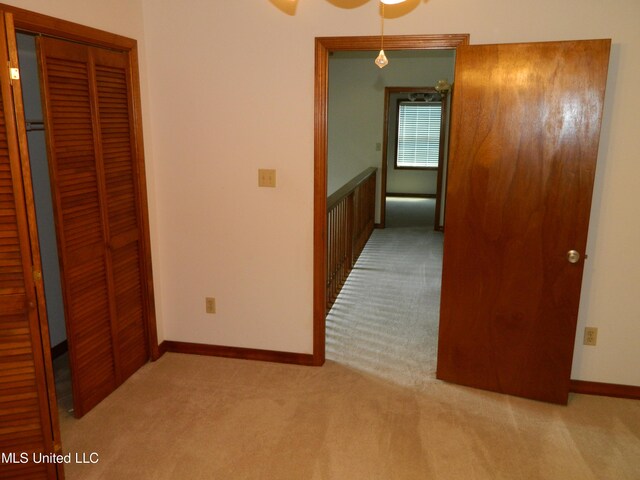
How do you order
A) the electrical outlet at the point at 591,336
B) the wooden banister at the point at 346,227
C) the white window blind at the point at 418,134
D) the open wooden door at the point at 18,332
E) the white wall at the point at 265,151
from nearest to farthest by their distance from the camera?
1. the open wooden door at the point at 18,332
2. the white wall at the point at 265,151
3. the electrical outlet at the point at 591,336
4. the wooden banister at the point at 346,227
5. the white window blind at the point at 418,134

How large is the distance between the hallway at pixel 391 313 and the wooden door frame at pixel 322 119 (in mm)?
360

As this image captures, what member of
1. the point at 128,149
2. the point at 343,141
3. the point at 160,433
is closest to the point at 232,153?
the point at 128,149

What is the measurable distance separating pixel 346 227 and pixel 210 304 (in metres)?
1.96

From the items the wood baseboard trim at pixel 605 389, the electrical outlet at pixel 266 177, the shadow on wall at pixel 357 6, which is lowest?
the wood baseboard trim at pixel 605 389

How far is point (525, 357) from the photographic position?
2744mm

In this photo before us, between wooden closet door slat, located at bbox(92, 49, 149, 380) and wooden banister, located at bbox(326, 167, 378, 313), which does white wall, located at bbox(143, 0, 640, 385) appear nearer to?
wooden closet door slat, located at bbox(92, 49, 149, 380)

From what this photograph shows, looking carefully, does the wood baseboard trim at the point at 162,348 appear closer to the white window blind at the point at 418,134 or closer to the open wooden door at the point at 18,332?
the open wooden door at the point at 18,332

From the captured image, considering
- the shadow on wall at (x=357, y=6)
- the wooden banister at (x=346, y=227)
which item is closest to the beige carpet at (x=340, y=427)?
the wooden banister at (x=346, y=227)

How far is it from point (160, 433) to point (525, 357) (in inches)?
77.8

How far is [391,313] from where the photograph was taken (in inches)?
158

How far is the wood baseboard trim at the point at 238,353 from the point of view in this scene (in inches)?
125

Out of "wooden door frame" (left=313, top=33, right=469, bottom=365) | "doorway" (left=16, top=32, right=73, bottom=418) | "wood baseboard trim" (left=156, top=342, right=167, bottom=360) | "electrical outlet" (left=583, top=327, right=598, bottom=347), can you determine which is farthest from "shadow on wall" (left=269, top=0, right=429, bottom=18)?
"wood baseboard trim" (left=156, top=342, right=167, bottom=360)

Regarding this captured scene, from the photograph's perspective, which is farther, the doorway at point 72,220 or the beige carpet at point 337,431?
the beige carpet at point 337,431

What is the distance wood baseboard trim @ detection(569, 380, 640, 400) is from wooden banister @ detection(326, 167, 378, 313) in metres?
1.90
